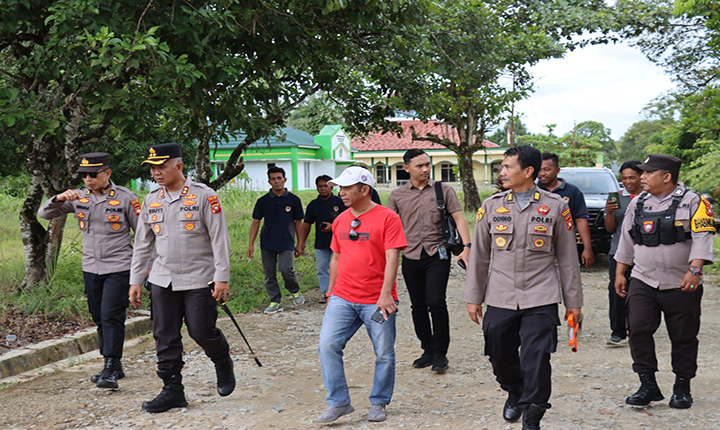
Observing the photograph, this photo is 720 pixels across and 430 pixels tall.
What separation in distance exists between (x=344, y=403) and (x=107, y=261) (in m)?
2.49

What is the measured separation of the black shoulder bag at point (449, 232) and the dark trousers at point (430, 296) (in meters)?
0.14

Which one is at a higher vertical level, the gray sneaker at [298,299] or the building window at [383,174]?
the building window at [383,174]

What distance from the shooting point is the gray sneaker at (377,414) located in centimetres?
461

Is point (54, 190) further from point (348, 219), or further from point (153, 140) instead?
point (153, 140)

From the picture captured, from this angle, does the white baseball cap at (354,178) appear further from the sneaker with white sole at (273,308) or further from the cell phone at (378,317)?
the sneaker with white sole at (273,308)

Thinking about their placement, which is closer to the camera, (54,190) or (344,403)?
(344,403)

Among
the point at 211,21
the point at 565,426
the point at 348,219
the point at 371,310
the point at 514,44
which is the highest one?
the point at 514,44

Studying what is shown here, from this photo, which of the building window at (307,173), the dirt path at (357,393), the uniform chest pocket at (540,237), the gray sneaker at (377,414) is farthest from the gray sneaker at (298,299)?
the building window at (307,173)

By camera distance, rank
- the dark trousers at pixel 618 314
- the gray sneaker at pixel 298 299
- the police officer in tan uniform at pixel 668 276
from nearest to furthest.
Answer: the police officer in tan uniform at pixel 668 276 < the dark trousers at pixel 618 314 < the gray sneaker at pixel 298 299

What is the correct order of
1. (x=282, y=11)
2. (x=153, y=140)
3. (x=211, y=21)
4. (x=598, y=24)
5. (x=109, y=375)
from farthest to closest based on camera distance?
(x=153, y=140)
(x=598, y=24)
(x=282, y=11)
(x=211, y=21)
(x=109, y=375)

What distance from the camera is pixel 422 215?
5.93 m

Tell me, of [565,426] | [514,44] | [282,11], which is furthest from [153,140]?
[565,426]

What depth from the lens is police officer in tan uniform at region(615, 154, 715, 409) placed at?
4.78 metres

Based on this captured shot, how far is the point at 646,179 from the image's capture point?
4949 mm
